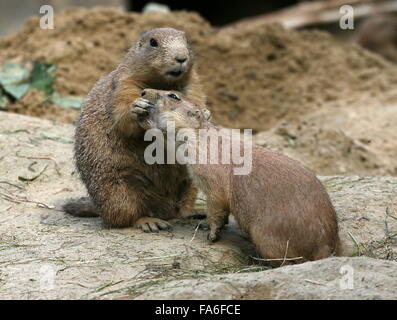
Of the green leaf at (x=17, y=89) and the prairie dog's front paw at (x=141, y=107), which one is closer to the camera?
the prairie dog's front paw at (x=141, y=107)

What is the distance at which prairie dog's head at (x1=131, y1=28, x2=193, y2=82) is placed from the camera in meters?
6.65

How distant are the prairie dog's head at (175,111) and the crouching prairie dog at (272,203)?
20 mm

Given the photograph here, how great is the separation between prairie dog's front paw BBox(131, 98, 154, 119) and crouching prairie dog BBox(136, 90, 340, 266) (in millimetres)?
400

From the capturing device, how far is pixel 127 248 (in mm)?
5969

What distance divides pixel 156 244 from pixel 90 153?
1.38m

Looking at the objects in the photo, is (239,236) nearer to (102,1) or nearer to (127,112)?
(127,112)

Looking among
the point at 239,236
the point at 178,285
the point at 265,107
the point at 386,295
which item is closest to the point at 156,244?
the point at 239,236

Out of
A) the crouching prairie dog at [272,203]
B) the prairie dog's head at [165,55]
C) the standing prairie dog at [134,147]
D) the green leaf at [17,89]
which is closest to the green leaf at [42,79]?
the green leaf at [17,89]

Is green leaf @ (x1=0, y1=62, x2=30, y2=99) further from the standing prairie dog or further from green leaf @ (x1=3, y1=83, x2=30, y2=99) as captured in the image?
the standing prairie dog

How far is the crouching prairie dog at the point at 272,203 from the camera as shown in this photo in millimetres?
5398

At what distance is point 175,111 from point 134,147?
76 cm

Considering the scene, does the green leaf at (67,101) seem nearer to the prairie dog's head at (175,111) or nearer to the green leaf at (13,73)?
the green leaf at (13,73)

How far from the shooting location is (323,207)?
17.9ft

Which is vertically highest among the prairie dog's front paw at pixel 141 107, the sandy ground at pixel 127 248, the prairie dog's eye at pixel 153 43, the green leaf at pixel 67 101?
the prairie dog's eye at pixel 153 43
